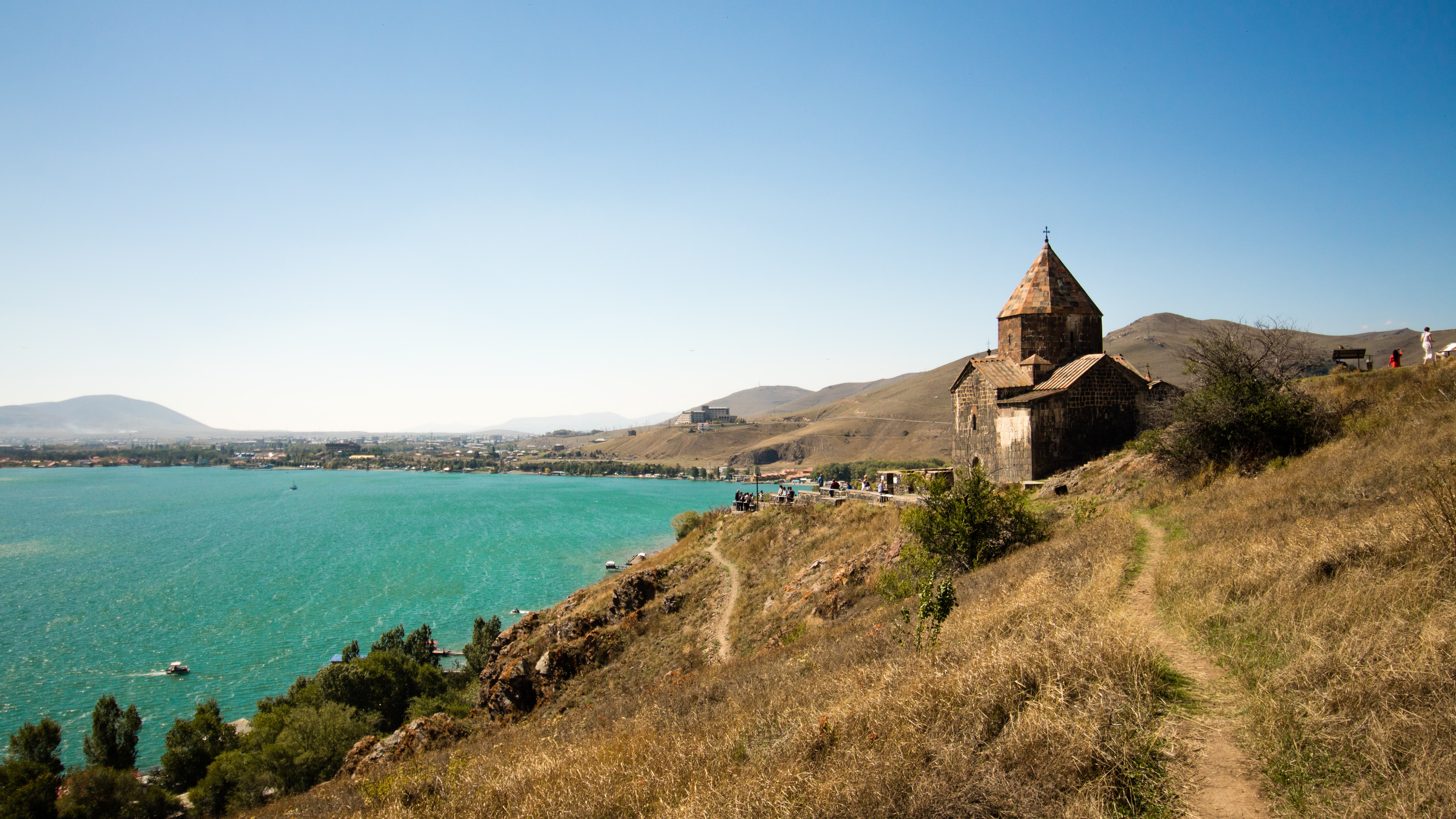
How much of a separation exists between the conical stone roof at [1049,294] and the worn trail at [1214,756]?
48.6 ft

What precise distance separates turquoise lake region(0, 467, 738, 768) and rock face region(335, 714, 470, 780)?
667 inches

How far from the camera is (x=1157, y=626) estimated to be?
6547 millimetres

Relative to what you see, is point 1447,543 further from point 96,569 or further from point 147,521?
point 147,521

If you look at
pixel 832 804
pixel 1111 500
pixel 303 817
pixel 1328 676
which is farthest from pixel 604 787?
pixel 1111 500

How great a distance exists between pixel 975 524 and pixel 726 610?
8.44 m

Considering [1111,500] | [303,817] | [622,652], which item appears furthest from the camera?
[622,652]

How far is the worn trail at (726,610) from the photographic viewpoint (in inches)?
631

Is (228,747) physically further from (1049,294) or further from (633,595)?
(1049,294)

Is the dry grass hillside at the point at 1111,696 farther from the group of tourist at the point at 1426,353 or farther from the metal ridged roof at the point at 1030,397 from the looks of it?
the metal ridged roof at the point at 1030,397

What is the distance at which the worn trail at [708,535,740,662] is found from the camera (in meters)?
16.0

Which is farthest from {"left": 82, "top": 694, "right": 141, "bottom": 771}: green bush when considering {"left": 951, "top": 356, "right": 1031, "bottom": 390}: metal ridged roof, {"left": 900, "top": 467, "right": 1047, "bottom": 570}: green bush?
{"left": 951, "top": 356, "right": 1031, "bottom": 390}: metal ridged roof

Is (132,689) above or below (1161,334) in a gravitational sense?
below

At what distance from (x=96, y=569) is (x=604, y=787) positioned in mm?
69257

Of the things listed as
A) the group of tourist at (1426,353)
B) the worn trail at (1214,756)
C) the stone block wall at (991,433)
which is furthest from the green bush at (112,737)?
the group of tourist at (1426,353)
